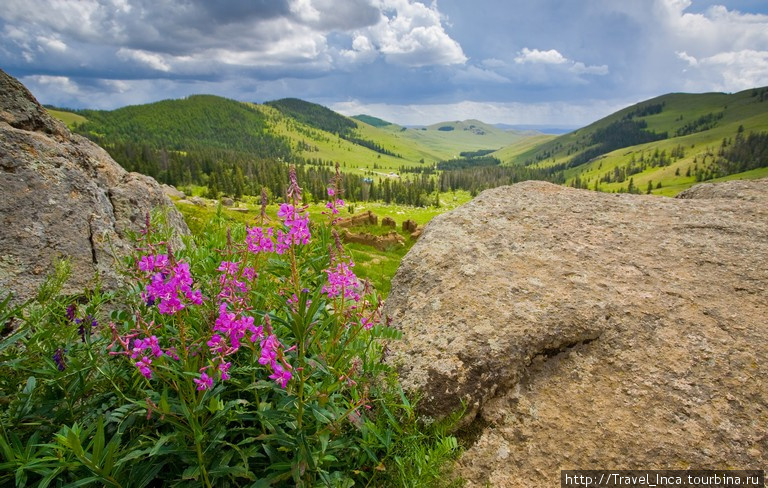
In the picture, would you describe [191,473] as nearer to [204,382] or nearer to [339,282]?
[204,382]

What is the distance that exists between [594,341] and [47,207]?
8.57 m

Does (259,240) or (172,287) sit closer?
(172,287)

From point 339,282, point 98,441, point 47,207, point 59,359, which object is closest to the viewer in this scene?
point 98,441

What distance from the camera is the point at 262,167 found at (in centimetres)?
19388

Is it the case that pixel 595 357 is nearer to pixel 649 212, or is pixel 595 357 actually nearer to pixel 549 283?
pixel 549 283

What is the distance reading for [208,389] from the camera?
3.03 metres

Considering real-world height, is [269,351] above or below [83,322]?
above

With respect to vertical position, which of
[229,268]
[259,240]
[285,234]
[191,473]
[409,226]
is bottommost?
[409,226]

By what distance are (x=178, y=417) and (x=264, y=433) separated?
0.74 metres

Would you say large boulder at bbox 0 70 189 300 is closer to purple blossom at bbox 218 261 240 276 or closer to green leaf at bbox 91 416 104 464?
purple blossom at bbox 218 261 240 276

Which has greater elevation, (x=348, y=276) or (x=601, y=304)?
(x=348, y=276)

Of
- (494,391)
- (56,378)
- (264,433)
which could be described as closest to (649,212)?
(494,391)

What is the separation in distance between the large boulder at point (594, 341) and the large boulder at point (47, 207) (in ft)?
15.4

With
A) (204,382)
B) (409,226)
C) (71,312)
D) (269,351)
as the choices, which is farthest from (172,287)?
(409,226)
